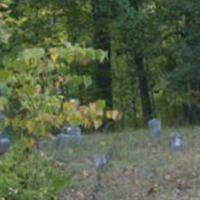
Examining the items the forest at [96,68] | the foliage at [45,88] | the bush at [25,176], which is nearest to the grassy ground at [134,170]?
the forest at [96,68]

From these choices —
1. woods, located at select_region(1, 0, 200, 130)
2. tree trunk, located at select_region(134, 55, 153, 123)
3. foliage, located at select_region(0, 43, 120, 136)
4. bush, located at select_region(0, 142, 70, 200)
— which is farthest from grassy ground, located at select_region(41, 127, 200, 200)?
tree trunk, located at select_region(134, 55, 153, 123)

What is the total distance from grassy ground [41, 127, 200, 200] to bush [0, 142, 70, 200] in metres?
2.37

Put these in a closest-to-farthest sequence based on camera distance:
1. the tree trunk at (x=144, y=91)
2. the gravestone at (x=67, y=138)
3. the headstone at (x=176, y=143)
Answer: the headstone at (x=176, y=143) → the gravestone at (x=67, y=138) → the tree trunk at (x=144, y=91)

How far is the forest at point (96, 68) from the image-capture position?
3.25 metres

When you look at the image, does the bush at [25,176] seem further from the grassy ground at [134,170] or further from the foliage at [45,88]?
the grassy ground at [134,170]

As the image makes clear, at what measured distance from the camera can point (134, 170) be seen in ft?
27.0

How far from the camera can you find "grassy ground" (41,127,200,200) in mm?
7238

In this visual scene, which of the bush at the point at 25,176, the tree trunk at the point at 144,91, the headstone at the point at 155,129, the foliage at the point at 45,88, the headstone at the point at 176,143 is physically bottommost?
the tree trunk at the point at 144,91

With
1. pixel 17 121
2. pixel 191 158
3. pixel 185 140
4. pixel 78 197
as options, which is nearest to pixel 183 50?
pixel 185 140

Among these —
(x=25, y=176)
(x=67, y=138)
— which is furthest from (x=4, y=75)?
(x=67, y=138)

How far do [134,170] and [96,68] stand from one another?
1186 cm

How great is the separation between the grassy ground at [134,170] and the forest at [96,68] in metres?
0.37

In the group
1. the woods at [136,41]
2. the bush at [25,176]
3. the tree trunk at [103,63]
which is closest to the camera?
the bush at [25,176]

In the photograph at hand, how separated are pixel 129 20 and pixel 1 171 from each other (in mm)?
12316
